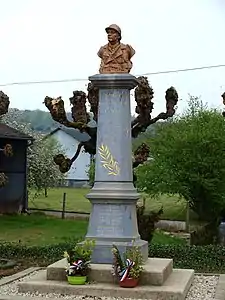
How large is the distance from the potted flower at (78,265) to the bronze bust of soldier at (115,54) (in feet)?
10.6

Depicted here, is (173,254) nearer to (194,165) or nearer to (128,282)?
(128,282)

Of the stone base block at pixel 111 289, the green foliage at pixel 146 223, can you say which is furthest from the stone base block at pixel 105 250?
the green foliage at pixel 146 223

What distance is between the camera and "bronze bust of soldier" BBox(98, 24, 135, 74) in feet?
37.9

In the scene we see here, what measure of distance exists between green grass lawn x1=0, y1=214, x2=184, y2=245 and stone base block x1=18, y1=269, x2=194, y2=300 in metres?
8.34

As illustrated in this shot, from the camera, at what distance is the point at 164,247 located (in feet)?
50.1

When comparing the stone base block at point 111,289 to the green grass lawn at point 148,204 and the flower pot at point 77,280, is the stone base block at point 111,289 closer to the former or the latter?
the flower pot at point 77,280

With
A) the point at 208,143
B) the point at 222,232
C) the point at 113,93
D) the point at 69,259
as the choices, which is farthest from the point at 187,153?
the point at 69,259

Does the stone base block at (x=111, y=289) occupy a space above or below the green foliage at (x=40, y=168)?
below

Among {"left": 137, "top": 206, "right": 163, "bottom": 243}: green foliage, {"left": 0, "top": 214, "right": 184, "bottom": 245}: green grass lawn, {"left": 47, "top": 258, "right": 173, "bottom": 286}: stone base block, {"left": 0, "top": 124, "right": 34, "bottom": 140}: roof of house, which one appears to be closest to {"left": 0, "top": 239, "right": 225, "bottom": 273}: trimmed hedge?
{"left": 137, "top": 206, "right": 163, "bottom": 243}: green foliage

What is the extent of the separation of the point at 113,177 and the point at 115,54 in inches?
84.9

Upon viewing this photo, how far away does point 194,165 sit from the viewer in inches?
803

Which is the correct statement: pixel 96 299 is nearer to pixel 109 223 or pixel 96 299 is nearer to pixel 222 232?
pixel 109 223

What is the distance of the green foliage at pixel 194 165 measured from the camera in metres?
20.3

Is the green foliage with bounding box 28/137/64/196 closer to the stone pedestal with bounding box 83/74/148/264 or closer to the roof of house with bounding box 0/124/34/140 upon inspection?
the roof of house with bounding box 0/124/34/140
